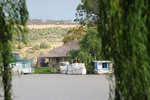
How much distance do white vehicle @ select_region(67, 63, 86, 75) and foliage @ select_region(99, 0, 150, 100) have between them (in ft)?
132

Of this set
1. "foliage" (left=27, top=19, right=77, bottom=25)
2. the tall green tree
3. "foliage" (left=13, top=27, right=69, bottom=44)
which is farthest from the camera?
"foliage" (left=27, top=19, right=77, bottom=25)

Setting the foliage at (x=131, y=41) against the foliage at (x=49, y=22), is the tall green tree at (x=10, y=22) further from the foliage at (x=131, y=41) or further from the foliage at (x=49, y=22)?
the foliage at (x=49, y=22)

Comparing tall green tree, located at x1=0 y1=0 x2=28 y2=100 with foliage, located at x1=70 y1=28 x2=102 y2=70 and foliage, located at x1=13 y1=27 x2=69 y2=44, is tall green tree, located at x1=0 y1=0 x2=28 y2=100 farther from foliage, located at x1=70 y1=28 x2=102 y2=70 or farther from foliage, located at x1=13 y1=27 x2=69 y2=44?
foliage, located at x1=13 y1=27 x2=69 y2=44

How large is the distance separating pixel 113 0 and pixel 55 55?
57.7 metres

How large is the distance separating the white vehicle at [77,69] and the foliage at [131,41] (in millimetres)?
40334

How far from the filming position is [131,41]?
5867 millimetres

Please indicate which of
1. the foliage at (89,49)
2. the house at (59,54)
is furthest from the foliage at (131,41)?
the house at (59,54)

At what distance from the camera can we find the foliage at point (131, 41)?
5879mm

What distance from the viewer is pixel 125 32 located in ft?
19.7

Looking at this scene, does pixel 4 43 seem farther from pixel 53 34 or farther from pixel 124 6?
pixel 53 34

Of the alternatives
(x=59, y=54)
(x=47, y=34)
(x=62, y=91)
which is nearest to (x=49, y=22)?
(x=47, y=34)

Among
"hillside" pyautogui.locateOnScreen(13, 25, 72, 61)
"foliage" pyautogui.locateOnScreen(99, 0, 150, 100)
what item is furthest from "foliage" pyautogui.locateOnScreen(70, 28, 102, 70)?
"hillside" pyautogui.locateOnScreen(13, 25, 72, 61)

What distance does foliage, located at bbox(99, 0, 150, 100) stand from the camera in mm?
5879

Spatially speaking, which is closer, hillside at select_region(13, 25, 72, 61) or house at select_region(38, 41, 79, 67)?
house at select_region(38, 41, 79, 67)
